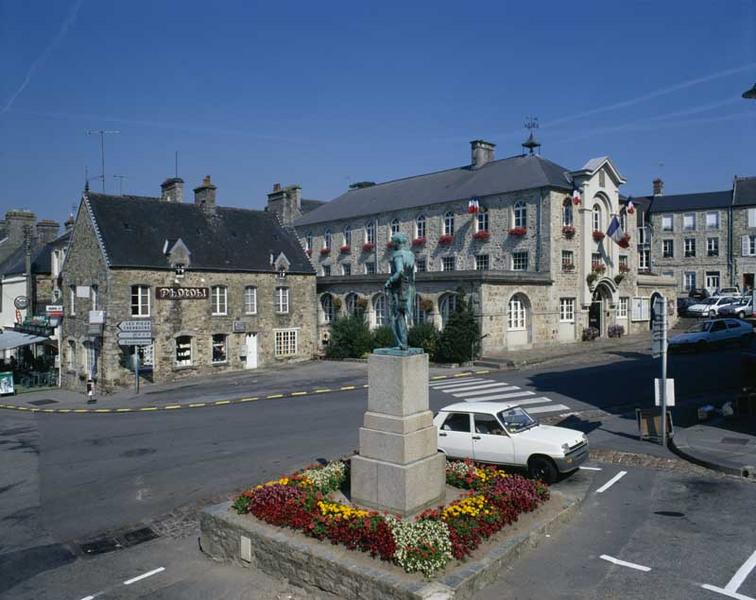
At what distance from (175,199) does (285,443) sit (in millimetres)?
25237

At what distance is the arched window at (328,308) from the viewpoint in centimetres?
4088

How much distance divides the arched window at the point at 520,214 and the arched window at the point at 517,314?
5.15m

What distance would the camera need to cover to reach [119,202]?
33.6 metres

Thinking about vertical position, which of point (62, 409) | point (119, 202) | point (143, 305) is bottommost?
point (62, 409)

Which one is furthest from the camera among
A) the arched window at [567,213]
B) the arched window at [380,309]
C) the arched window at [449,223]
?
the arched window at [449,223]

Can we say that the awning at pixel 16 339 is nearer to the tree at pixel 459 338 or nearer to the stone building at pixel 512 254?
the stone building at pixel 512 254

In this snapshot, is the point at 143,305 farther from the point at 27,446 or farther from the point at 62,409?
the point at 27,446

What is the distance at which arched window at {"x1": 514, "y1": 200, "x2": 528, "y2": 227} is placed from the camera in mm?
36188

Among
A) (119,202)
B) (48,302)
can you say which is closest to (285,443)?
(119,202)

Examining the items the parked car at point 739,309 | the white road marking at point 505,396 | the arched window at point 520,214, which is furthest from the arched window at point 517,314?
the parked car at point 739,309

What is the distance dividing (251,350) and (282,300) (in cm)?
357

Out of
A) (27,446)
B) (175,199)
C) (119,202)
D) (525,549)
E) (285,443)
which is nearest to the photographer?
(525,549)

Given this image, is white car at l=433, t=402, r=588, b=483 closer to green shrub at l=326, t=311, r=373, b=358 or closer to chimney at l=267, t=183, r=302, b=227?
green shrub at l=326, t=311, r=373, b=358

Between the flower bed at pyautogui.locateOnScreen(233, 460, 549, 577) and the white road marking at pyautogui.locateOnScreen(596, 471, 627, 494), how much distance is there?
1982 mm
